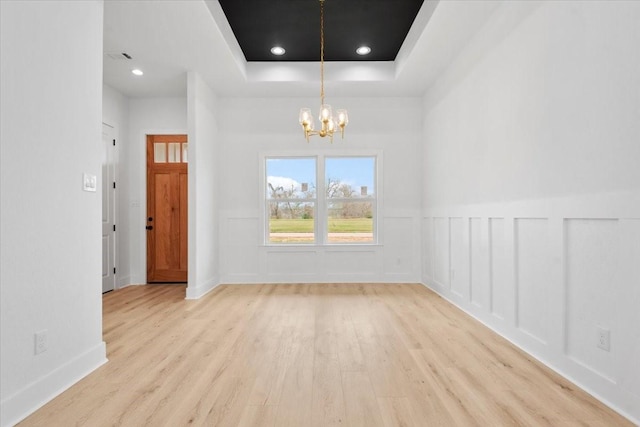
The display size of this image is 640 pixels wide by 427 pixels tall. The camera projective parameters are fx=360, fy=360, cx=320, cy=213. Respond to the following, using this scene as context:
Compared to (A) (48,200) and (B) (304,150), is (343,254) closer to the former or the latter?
(B) (304,150)

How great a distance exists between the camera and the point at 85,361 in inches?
93.8

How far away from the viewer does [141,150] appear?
18.5 ft

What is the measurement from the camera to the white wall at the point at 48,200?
184 centimetres

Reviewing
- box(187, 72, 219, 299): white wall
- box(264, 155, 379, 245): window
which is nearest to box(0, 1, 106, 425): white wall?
box(187, 72, 219, 299): white wall

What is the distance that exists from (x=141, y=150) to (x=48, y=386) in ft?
14.0

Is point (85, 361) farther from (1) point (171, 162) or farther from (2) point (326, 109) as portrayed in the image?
(1) point (171, 162)

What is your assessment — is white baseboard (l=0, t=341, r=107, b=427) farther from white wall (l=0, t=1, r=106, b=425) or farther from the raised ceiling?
the raised ceiling

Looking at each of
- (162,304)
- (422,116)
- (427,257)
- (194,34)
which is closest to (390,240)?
(427,257)

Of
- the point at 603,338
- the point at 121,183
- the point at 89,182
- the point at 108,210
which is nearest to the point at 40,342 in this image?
the point at 89,182

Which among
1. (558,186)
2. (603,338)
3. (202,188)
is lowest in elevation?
(603,338)

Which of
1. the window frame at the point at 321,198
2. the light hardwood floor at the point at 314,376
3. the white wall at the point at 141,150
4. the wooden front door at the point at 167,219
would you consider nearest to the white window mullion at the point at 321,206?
the window frame at the point at 321,198

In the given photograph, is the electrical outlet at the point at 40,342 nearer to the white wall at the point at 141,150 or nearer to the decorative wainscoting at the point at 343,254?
the decorative wainscoting at the point at 343,254

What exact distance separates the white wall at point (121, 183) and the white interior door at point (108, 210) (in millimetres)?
80

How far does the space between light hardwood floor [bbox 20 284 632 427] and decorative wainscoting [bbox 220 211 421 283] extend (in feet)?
5.42
